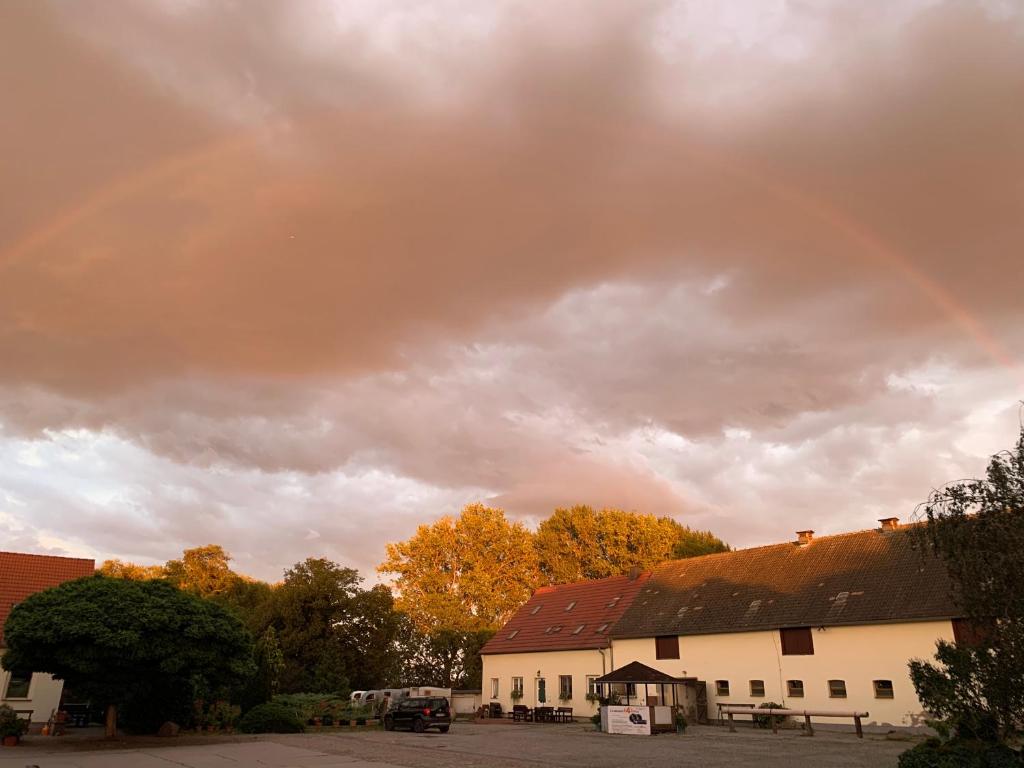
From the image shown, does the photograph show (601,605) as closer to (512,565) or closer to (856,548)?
(856,548)

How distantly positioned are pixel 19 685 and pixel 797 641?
113 feet

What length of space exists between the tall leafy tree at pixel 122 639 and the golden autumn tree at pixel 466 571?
37.4m

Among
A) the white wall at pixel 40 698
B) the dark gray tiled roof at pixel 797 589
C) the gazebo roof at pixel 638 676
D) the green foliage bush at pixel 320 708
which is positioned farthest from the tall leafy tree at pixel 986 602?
the white wall at pixel 40 698

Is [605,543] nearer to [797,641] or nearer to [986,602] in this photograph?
[797,641]

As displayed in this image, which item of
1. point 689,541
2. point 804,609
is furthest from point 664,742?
point 689,541

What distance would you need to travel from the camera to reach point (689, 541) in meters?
67.4

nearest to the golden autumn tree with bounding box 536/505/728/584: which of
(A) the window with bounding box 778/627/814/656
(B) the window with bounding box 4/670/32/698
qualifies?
(A) the window with bounding box 778/627/814/656

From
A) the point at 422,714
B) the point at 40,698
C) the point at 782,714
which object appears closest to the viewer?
the point at 782,714

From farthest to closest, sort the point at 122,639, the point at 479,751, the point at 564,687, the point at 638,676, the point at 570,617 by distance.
A: the point at 570,617 < the point at 564,687 < the point at 638,676 < the point at 122,639 < the point at 479,751

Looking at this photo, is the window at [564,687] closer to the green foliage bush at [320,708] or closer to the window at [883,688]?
the green foliage bush at [320,708]

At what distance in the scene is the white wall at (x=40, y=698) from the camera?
32188mm

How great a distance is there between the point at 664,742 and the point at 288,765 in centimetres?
1317

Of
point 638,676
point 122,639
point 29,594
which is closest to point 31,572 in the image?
point 29,594

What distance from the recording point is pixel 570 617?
151 ft
